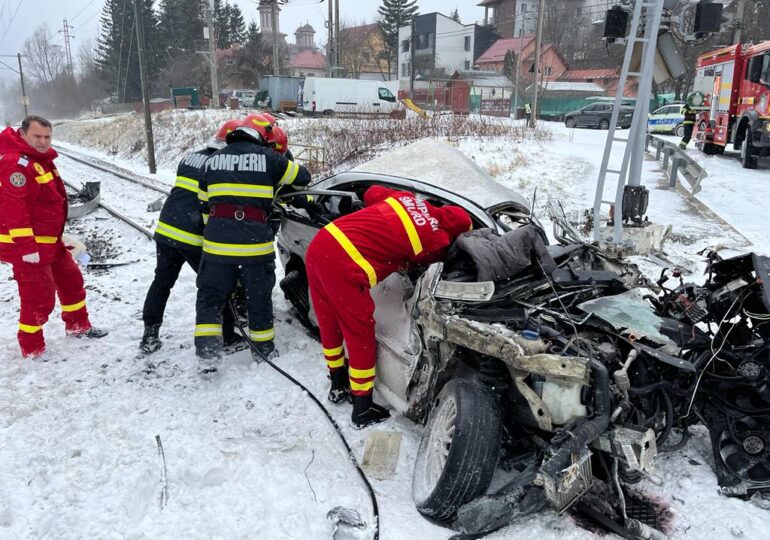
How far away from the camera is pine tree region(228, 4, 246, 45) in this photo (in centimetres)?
5875

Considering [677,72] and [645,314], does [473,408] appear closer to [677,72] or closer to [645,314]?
[645,314]

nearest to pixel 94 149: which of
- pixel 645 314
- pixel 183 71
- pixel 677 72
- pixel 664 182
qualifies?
pixel 183 71

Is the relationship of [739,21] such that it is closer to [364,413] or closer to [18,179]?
[364,413]

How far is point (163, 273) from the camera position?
414cm

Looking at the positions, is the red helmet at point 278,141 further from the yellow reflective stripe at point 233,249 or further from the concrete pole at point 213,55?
the concrete pole at point 213,55

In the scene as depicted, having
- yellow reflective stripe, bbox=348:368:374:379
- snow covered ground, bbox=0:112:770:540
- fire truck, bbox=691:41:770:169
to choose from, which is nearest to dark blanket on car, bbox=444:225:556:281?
yellow reflective stripe, bbox=348:368:374:379

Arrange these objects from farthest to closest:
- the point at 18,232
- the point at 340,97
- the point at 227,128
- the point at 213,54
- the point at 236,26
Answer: the point at 236,26
the point at 213,54
the point at 340,97
the point at 227,128
the point at 18,232

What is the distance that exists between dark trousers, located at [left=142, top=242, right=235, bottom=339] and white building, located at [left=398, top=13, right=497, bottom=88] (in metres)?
59.6

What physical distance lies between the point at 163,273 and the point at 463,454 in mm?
2760

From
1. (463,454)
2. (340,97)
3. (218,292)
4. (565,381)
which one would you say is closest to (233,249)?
(218,292)

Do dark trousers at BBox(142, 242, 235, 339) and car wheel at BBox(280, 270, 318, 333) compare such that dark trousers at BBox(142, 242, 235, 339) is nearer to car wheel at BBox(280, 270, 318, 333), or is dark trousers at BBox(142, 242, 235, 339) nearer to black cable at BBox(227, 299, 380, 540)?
black cable at BBox(227, 299, 380, 540)

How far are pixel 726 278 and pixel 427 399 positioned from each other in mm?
1718

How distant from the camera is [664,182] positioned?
10516 mm

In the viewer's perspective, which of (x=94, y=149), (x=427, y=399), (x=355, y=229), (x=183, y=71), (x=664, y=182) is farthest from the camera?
(x=183, y=71)
